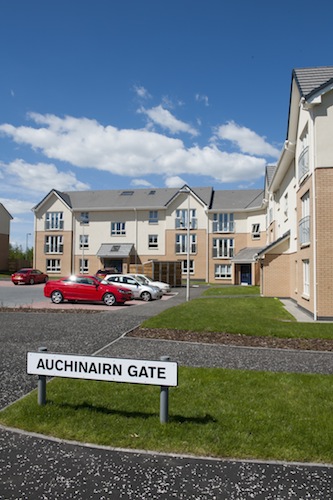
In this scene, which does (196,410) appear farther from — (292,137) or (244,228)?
(244,228)

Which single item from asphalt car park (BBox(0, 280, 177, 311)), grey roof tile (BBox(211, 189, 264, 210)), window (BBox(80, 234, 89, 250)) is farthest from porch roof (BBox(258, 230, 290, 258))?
window (BBox(80, 234, 89, 250))

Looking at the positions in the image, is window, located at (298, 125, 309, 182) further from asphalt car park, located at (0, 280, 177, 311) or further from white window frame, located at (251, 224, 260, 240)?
white window frame, located at (251, 224, 260, 240)

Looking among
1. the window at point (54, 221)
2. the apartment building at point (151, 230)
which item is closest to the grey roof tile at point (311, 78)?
the apartment building at point (151, 230)

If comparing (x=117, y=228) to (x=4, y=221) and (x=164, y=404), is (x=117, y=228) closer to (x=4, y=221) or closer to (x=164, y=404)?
(x=4, y=221)

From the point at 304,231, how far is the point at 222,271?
86.9 feet

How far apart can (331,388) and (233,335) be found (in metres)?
4.57

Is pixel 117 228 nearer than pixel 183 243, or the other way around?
pixel 183 243

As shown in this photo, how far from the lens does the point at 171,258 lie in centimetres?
4388

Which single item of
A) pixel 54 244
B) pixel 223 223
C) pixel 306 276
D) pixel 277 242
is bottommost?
pixel 306 276

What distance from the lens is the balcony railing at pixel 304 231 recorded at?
15.5m

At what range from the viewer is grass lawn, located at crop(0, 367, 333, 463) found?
162 inches

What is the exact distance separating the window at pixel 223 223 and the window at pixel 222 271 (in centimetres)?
394

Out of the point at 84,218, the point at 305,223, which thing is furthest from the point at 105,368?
the point at 84,218

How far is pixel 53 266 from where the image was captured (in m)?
46.7
